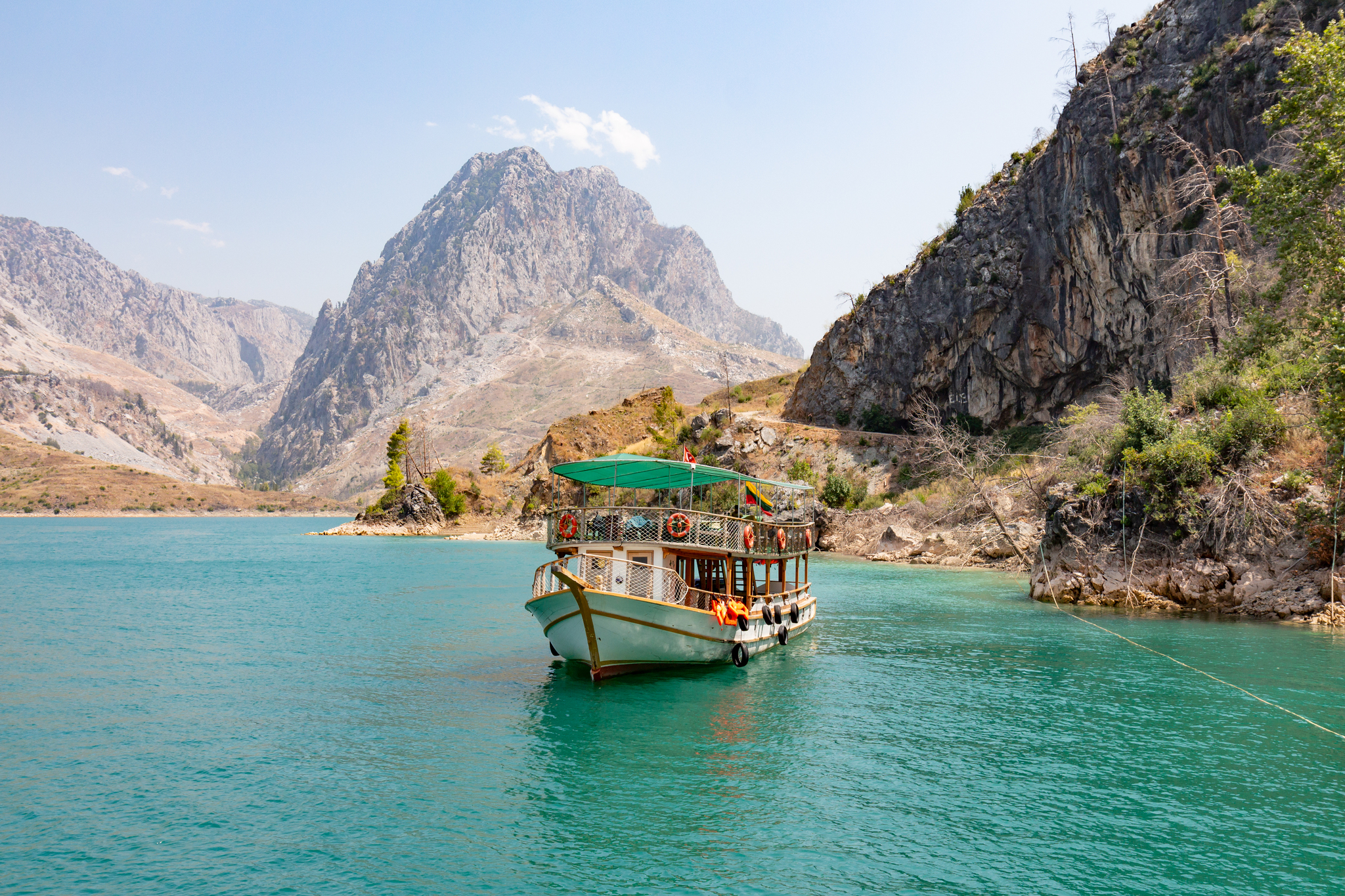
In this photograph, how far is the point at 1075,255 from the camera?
227 feet

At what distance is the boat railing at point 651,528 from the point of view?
2306 centimetres

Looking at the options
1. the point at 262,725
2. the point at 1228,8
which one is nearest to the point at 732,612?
the point at 262,725

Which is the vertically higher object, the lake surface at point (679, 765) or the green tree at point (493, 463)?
the green tree at point (493, 463)

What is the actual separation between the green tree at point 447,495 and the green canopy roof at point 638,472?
104 metres

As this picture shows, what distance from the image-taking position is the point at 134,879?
11.1 meters

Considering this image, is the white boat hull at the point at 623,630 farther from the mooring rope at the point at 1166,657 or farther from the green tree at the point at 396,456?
the green tree at the point at 396,456

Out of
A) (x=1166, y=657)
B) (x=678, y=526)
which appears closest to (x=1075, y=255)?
(x=1166, y=657)

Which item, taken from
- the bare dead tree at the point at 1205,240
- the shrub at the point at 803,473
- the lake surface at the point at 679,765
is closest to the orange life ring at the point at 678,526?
the lake surface at the point at 679,765

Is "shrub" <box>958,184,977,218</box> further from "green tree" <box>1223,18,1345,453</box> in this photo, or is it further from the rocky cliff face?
"green tree" <box>1223,18,1345,453</box>

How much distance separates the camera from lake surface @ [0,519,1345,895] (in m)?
11.5

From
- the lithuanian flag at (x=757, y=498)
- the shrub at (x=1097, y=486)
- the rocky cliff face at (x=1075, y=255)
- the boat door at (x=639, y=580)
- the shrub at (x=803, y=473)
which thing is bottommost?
the boat door at (x=639, y=580)

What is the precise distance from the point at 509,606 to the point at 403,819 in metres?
27.3

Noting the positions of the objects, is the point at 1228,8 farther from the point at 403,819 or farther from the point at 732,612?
the point at 403,819

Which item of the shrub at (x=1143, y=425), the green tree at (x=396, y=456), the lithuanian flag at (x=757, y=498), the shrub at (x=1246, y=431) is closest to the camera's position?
the lithuanian flag at (x=757, y=498)
